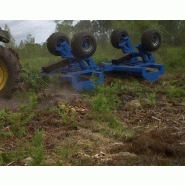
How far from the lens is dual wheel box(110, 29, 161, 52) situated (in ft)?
15.5

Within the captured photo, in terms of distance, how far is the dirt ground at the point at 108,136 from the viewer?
2615 mm

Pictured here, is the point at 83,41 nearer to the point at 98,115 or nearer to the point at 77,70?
the point at 77,70


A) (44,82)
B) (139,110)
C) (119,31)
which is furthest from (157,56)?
(44,82)

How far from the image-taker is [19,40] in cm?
347

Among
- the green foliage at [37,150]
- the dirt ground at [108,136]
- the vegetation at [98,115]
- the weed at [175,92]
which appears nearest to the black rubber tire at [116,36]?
the vegetation at [98,115]

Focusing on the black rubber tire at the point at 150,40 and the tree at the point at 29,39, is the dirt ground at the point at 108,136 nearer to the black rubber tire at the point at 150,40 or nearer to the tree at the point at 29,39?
the tree at the point at 29,39

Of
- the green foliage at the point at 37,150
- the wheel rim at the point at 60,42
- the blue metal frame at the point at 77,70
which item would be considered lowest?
the green foliage at the point at 37,150

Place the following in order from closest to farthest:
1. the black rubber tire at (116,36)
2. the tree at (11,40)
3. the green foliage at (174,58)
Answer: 1. the tree at (11,40)
2. the green foliage at (174,58)
3. the black rubber tire at (116,36)

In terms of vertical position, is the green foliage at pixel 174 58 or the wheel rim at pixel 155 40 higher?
the wheel rim at pixel 155 40

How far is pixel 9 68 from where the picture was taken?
374 cm

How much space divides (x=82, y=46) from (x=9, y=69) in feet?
4.02

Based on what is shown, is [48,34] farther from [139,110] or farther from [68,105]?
[139,110]

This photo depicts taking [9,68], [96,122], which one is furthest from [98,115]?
[9,68]

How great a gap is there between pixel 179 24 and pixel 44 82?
6.27 feet
